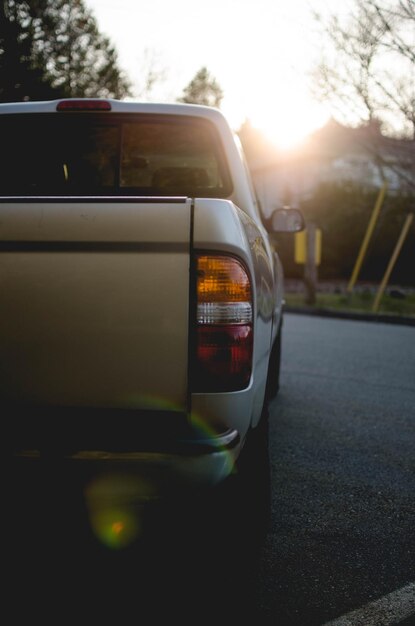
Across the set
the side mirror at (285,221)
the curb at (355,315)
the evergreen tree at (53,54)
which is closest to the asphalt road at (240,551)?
the side mirror at (285,221)

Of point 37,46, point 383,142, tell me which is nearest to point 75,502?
point 383,142

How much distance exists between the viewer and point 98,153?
150 inches

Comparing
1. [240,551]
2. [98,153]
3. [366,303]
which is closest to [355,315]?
[366,303]

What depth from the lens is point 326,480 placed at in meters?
3.81

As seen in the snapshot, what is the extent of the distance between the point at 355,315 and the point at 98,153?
1082 centimetres

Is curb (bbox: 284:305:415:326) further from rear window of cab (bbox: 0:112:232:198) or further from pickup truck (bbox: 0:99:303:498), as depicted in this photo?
pickup truck (bbox: 0:99:303:498)

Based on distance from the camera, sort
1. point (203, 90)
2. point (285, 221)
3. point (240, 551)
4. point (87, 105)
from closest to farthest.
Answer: point (240, 551), point (87, 105), point (285, 221), point (203, 90)

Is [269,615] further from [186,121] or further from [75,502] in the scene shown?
[186,121]

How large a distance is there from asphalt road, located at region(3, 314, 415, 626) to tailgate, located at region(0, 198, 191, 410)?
33 cm

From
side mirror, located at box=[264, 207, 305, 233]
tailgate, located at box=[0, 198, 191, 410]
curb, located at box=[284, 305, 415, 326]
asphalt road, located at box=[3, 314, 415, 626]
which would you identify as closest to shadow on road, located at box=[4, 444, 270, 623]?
asphalt road, located at box=[3, 314, 415, 626]

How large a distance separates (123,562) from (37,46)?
24.0 metres

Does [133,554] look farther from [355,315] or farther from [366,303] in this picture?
[366,303]

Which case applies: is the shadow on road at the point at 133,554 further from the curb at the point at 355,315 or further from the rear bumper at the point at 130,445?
the curb at the point at 355,315

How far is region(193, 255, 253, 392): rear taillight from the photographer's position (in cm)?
207
